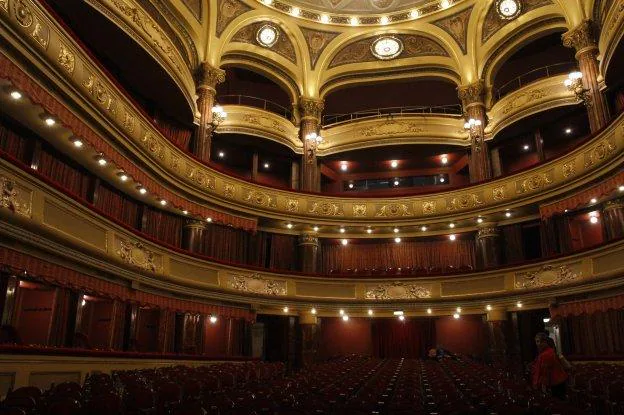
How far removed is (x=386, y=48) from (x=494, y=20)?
4.22m

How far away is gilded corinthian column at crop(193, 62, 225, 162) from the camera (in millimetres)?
16188

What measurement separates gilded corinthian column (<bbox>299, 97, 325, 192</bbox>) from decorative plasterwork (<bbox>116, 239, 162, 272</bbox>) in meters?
8.19

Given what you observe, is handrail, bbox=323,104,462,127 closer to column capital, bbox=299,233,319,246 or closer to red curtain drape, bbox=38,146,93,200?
column capital, bbox=299,233,319,246

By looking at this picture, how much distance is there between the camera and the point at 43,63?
796 cm

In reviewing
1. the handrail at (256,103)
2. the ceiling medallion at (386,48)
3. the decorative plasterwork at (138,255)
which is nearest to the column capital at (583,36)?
the ceiling medallion at (386,48)

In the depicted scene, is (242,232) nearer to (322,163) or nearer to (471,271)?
(322,163)

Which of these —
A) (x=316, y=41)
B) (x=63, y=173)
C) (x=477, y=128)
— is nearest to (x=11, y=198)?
(x=63, y=173)

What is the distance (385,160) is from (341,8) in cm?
642

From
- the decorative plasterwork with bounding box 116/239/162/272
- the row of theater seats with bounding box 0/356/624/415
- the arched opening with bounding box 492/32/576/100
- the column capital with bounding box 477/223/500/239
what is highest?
the arched opening with bounding box 492/32/576/100

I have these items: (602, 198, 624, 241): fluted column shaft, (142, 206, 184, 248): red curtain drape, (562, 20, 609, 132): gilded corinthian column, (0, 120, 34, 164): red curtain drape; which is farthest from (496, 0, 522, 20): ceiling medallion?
(0, 120, 34, 164): red curtain drape

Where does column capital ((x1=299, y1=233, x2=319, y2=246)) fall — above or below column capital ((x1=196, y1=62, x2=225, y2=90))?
below

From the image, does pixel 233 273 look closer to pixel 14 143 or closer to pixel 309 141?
pixel 14 143

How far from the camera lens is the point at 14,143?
30.5 ft

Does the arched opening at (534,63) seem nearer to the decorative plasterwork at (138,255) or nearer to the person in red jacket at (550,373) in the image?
the decorative plasterwork at (138,255)
